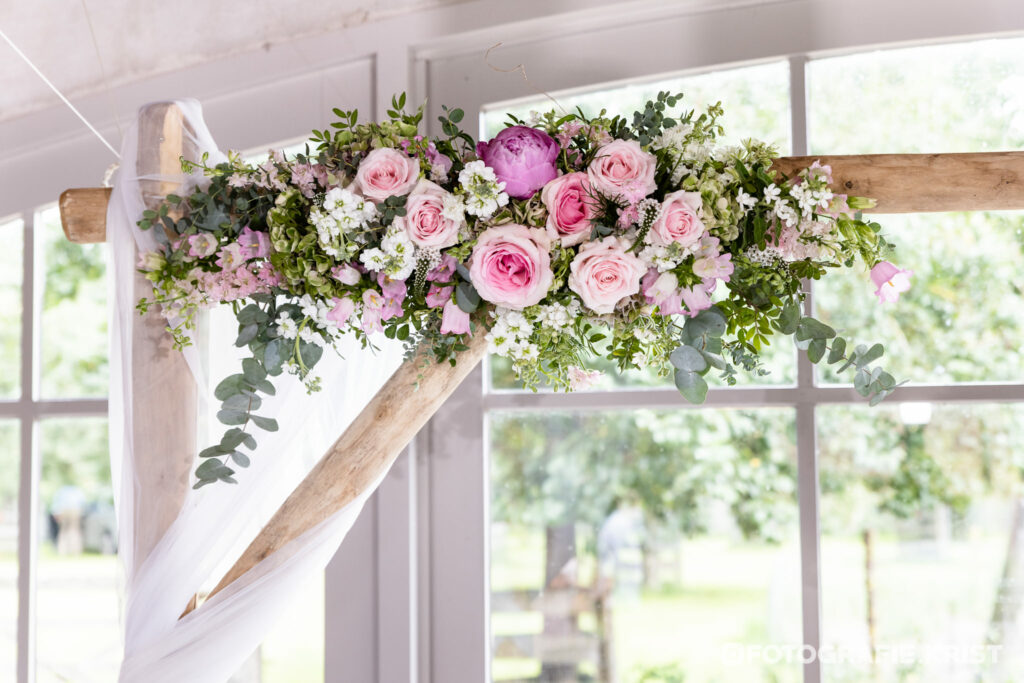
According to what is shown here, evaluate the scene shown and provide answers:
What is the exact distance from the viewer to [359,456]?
1247 mm

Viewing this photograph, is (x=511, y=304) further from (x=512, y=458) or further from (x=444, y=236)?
(x=512, y=458)

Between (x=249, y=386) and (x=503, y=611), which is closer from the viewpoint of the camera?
(x=249, y=386)

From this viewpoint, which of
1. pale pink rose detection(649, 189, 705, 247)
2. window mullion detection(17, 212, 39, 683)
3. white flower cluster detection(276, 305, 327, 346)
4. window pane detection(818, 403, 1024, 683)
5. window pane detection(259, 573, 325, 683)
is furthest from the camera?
window mullion detection(17, 212, 39, 683)

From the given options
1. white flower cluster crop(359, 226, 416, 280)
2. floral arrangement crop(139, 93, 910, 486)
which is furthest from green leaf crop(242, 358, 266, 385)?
white flower cluster crop(359, 226, 416, 280)

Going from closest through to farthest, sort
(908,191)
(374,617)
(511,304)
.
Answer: (511,304)
(908,191)
(374,617)

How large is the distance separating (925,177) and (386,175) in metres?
0.79

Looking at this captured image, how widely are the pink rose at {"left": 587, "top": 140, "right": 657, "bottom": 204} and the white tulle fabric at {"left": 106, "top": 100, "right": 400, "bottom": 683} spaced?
1.47 feet

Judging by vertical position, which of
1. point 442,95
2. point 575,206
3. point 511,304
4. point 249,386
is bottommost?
point 249,386

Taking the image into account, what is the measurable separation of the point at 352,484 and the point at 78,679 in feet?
1.77

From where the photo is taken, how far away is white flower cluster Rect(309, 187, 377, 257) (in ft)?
3.66

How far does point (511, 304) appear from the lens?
3.55 ft

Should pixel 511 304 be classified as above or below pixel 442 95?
below

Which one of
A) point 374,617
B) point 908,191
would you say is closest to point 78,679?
point 374,617

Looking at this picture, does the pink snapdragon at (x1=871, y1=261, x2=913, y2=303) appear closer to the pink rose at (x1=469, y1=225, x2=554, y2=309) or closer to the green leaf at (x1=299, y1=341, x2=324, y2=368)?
the pink rose at (x1=469, y1=225, x2=554, y2=309)
